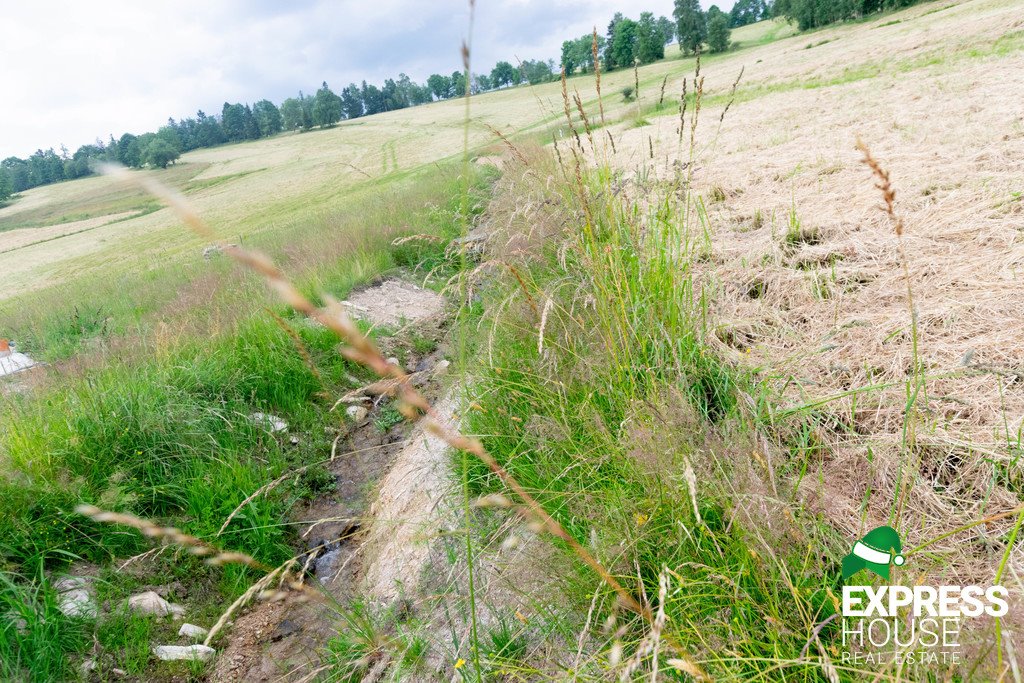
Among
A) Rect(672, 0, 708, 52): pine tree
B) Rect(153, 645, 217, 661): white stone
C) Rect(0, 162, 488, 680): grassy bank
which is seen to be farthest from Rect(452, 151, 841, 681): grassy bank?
Rect(672, 0, 708, 52): pine tree

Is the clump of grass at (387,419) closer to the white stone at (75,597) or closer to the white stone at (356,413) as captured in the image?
the white stone at (356,413)

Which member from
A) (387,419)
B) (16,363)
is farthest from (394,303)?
(16,363)

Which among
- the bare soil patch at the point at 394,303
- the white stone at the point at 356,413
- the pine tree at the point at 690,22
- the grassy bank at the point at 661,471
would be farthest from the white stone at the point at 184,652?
the pine tree at the point at 690,22

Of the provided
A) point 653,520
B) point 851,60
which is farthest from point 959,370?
point 851,60

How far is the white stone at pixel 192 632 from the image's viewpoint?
2467 mm

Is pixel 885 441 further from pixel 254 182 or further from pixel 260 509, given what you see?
pixel 254 182

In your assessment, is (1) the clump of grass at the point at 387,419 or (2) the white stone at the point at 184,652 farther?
(1) the clump of grass at the point at 387,419

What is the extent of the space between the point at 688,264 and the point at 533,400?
92 cm

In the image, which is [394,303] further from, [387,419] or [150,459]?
[150,459]

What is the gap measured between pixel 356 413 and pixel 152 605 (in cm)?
189

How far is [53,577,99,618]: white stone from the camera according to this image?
238 centimetres

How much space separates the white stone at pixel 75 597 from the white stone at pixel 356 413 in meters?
1.91

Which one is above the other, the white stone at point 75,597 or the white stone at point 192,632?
the white stone at point 75,597

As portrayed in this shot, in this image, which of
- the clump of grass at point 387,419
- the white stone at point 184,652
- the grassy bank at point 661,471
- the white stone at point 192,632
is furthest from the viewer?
the clump of grass at point 387,419
